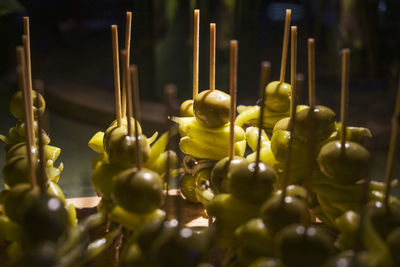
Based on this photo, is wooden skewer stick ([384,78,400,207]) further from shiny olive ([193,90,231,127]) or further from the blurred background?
the blurred background

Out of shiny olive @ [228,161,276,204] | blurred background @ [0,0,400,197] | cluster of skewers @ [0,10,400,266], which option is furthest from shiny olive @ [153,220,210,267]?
blurred background @ [0,0,400,197]

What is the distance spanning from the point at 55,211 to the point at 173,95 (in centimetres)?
21

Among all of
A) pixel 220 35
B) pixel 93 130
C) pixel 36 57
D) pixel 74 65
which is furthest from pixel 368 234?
pixel 36 57

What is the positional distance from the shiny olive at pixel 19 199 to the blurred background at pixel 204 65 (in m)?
A: 1.05

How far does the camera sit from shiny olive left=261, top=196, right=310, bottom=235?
65 cm

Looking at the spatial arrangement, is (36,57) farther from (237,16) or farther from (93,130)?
(237,16)

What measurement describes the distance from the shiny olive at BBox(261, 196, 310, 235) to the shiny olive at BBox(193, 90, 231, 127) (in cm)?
26

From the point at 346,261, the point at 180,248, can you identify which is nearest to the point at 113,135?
the point at 180,248

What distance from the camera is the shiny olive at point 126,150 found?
78 centimetres

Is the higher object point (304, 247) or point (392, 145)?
point (392, 145)

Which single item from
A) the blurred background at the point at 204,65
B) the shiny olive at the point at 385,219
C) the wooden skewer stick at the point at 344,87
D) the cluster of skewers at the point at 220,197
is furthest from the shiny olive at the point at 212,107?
the blurred background at the point at 204,65

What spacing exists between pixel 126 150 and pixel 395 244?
0.41 meters

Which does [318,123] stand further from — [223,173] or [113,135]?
[113,135]

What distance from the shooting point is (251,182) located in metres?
0.70
